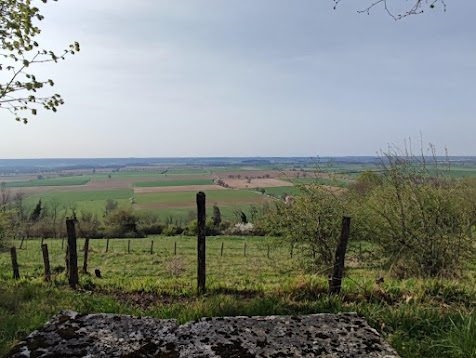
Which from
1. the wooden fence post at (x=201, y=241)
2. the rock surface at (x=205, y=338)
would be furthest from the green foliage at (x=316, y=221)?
the rock surface at (x=205, y=338)

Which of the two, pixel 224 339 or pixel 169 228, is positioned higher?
pixel 224 339

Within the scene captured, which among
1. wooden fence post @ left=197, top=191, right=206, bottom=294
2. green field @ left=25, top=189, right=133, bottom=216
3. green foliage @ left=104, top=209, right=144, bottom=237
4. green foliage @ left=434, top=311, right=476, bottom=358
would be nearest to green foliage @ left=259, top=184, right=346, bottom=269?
wooden fence post @ left=197, top=191, right=206, bottom=294

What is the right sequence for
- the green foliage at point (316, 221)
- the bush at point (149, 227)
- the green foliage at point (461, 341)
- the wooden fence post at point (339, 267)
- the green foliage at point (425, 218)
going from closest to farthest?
the green foliage at point (461, 341), the wooden fence post at point (339, 267), the green foliage at point (425, 218), the green foliage at point (316, 221), the bush at point (149, 227)

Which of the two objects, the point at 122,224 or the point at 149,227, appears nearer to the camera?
the point at 122,224

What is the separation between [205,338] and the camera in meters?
2.72

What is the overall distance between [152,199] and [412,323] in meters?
118

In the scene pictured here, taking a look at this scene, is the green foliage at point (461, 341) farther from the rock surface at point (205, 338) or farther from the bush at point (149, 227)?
the bush at point (149, 227)

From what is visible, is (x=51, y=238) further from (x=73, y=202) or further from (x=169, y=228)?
(x=73, y=202)

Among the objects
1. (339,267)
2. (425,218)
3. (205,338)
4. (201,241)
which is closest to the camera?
(205,338)

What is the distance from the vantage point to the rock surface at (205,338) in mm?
2543

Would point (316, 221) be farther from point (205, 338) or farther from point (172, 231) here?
point (172, 231)

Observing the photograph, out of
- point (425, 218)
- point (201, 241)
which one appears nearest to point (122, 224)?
point (425, 218)

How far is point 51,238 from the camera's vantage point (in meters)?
65.9

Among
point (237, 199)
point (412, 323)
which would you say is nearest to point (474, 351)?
point (412, 323)
